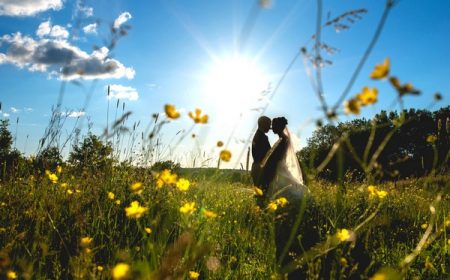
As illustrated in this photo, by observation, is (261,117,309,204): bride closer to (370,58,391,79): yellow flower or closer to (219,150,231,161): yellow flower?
(219,150,231,161): yellow flower

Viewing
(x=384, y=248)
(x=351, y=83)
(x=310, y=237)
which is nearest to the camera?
(x=351, y=83)

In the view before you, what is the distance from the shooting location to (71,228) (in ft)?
8.73

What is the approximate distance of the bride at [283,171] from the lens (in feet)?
16.3

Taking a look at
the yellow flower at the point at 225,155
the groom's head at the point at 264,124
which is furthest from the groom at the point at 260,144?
the yellow flower at the point at 225,155

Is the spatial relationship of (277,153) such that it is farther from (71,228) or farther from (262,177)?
(71,228)

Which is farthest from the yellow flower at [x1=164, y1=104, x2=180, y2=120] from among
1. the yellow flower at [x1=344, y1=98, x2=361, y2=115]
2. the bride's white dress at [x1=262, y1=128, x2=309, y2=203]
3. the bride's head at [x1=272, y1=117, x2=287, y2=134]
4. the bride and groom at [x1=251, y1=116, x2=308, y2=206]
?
the bride's head at [x1=272, y1=117, x2=287, y2=134]

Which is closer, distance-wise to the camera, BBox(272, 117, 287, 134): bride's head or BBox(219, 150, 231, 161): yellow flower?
BBox(219, 150, 231, 161): yellow flower

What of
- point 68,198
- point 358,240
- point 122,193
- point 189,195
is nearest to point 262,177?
point 189,195

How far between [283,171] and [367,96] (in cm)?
451

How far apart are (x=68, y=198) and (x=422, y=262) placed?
3165mm

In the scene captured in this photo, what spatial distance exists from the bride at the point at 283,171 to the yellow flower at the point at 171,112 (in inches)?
140

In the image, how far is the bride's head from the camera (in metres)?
6.12

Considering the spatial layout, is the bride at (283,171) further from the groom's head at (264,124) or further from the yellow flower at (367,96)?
the yellow flower at (367,96)

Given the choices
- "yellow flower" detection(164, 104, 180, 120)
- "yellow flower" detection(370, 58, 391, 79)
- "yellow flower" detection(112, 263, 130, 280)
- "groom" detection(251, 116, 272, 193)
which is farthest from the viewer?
"groom" detection(251, 116, 272, 193)
